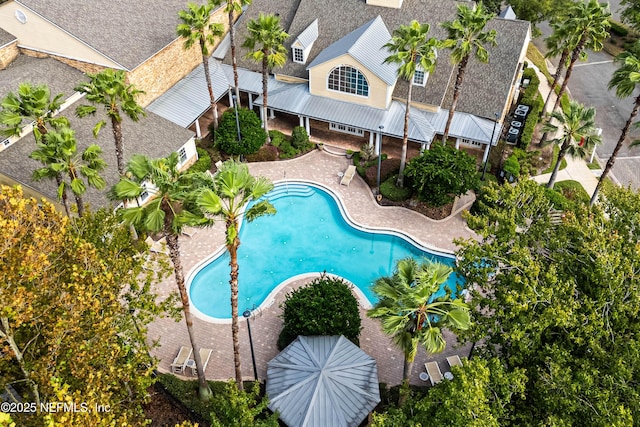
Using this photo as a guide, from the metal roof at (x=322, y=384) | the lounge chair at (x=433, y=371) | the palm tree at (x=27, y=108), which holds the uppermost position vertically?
the palm tree at (x=27, y=108)

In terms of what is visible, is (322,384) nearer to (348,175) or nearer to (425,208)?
(425,208)

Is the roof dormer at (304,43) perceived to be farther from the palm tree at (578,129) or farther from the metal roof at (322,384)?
the metal roof at (322,384)

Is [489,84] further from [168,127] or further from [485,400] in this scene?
[485,400]

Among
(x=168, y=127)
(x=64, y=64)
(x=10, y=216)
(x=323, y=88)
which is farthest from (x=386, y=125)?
(x=10, y=216)

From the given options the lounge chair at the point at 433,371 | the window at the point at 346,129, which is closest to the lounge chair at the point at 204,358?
the lounge chair at the point at 433,371

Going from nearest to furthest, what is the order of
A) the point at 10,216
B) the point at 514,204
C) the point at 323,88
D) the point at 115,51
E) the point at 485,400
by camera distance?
the point at 10,216, the point at 485,400, the point at 514,204, the point at 115,51, the point at 323,88

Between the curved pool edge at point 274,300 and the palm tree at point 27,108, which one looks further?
the curved pool edge at point 274,300
